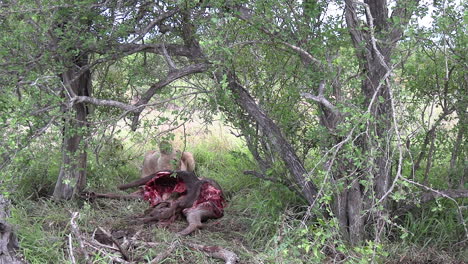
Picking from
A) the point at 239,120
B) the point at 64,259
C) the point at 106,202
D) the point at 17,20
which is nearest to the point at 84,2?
the point at 17,20

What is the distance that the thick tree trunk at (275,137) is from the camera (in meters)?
4.80

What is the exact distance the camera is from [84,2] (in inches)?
168

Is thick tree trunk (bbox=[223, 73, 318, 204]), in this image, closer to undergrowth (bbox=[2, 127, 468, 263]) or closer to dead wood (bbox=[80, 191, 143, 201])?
undergrowth (bbox=[2, 127, 468, 263])

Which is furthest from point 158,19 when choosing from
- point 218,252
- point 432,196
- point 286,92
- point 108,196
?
point 432,196

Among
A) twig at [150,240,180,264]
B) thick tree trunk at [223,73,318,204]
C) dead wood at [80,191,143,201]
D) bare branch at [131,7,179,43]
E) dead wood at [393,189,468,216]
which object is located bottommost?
twig at [150,240,180,264]

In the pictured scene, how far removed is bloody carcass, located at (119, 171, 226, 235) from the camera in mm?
5396

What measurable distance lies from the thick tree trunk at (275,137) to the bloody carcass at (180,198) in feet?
3.41

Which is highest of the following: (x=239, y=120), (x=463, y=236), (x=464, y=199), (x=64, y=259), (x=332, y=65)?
(x=332, y=65)

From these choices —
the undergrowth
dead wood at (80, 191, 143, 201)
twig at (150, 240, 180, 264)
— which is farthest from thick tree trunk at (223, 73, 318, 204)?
dead wood at (80, 191, 143, 201)

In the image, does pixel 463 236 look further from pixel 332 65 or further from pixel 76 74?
pixel 76 74

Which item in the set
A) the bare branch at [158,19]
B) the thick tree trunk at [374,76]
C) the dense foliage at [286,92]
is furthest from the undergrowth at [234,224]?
the bare branch at [158,19]

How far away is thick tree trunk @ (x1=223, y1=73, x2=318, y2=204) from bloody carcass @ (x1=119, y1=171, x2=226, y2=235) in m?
1.04

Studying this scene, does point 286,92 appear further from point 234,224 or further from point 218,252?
point 218,252

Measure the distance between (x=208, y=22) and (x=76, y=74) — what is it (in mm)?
1688
